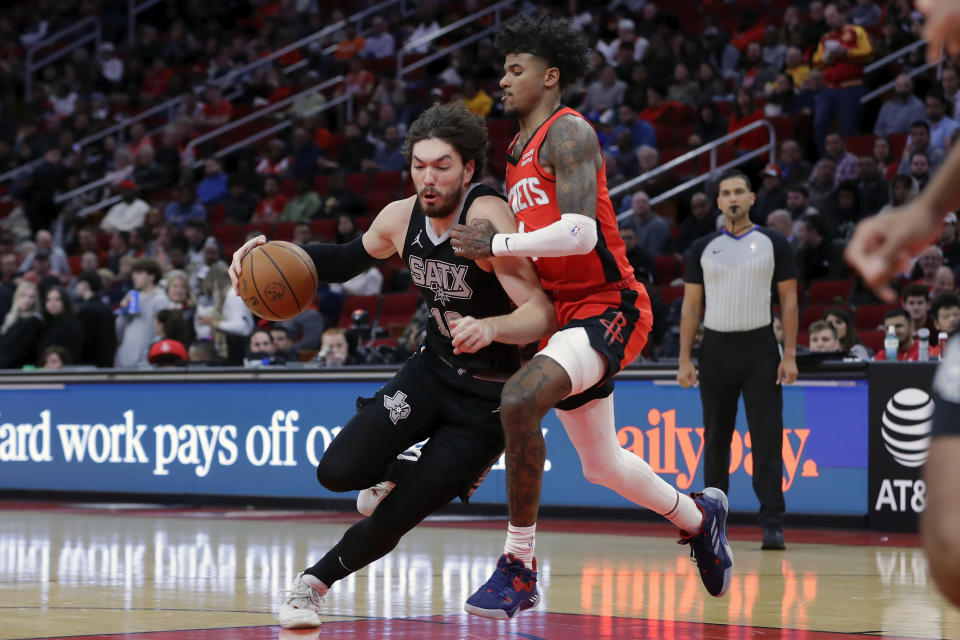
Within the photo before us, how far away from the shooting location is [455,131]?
5.31 metres

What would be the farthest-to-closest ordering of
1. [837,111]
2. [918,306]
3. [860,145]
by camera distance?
[837,111] → [860,145] → [918,306]

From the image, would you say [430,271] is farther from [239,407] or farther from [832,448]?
[239,407]

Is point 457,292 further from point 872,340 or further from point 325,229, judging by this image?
point 325,229

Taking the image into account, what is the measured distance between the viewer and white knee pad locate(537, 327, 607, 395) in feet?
16.4

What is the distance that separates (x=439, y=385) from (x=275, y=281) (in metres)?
0.74

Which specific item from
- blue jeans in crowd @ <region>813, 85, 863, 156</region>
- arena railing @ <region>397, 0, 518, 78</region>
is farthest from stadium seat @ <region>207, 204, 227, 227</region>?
blue jeans in crowd @ <region>813, 85, 863, 156</region>

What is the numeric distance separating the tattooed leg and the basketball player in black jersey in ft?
0.73

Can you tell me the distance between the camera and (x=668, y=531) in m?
9.86

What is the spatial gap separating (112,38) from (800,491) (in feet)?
59.9

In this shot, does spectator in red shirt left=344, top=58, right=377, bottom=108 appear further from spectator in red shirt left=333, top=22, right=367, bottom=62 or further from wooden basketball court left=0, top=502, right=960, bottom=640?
wooden basketball court left=0, top=502, right=960, bottom=640

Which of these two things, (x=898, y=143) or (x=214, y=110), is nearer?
(x=898, y=143)

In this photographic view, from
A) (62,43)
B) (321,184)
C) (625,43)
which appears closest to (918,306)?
(625,43)

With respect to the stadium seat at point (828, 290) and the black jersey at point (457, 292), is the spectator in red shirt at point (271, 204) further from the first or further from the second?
the black jersey at point (457, 292)

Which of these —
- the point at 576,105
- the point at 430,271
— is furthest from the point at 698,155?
the point at 430,271
